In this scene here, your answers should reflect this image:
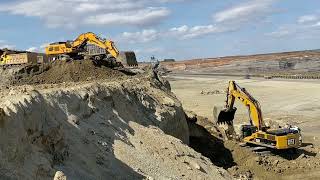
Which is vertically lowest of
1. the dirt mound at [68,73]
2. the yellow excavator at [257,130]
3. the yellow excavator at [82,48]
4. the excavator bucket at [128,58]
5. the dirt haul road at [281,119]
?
the dirt haul road at [281,119]

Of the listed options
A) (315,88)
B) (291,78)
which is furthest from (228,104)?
(291,78)

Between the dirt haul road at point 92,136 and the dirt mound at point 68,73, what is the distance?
5823 millimetres

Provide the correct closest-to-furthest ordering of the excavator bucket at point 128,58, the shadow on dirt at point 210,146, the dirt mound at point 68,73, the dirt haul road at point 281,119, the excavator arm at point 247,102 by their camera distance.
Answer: the dirt haul road at point 281,119 → the shadow on dirt at point 210,146 → the excavator arm at point 247,102 → the dirt mound at point 68,73 → the excavator bucket at point 128,58

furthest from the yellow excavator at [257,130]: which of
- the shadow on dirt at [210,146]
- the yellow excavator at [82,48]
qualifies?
the yellow excavator at [82,48]

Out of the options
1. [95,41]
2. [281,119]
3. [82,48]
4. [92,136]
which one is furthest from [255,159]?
[82,48]

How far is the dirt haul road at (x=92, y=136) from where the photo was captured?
8.68 meters

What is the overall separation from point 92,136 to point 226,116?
41.2 feet

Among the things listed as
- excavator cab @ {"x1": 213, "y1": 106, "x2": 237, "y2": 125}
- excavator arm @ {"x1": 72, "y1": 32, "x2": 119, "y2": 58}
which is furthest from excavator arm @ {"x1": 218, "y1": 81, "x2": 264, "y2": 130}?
excavator arm @ {"x1": 72, "y1": 32, "x2": 119, "y2": 58}

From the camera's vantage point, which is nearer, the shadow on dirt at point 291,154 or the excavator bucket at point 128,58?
the shadow on dirt at point 291,154

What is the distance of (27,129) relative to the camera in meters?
9.16

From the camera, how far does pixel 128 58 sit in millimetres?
38812

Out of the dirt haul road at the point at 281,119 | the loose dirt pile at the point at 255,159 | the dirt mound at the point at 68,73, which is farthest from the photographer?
the dirt mound at the point at 68,73

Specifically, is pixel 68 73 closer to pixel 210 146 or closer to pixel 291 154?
pixel 210 146

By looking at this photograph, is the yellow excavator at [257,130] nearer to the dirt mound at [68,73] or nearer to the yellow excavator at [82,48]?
the dirt mound at [68,73]
